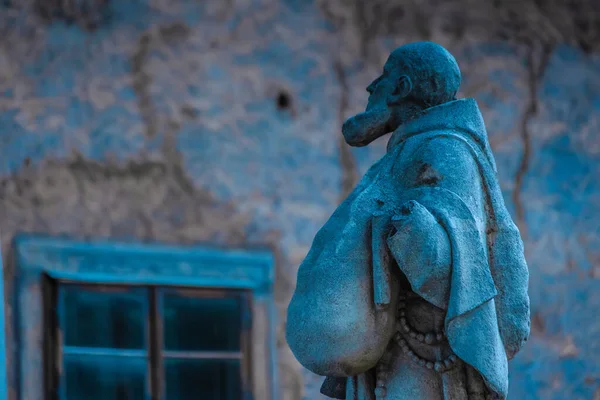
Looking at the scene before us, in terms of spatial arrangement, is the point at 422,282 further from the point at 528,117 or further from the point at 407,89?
the point at 528,117

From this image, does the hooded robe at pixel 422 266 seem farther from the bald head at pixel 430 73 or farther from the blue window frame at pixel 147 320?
the blue window frame at pixel 147 320

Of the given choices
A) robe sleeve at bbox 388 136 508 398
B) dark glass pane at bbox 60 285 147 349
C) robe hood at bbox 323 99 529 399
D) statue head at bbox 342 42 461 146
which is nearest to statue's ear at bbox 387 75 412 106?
statue head at bbox 342 42 461 146

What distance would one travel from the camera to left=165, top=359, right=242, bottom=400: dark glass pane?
6.09 m

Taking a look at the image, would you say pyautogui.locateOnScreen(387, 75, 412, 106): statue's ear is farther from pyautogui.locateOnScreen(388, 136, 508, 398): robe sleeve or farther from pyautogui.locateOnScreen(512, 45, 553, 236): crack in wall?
pyautogui.locateOnScreen(512, 45, 553, 236): crack in wall

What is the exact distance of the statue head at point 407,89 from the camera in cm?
387

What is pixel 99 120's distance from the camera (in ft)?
19.8

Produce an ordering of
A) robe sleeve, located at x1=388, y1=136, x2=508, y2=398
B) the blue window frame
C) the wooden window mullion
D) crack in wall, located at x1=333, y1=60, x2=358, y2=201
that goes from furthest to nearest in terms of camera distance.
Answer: crack in wall, located at x1=333, y1=60, x2=358, y2=201 < the wooden window mullion < the blue window frame < robe sleeve, located at x1=388, y1=136, x2=508, y2=398

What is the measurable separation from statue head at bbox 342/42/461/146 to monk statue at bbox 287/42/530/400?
0.09 meters

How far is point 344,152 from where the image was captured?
625 centimetres

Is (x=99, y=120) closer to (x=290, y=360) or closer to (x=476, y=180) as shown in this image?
(x=290, y=360)

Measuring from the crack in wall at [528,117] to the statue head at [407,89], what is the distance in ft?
8.23

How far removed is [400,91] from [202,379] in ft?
7.95

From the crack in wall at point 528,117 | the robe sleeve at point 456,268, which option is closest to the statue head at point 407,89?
the robe sleeve at point 456,268

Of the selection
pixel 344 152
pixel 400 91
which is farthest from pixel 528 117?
pixel 400 91
